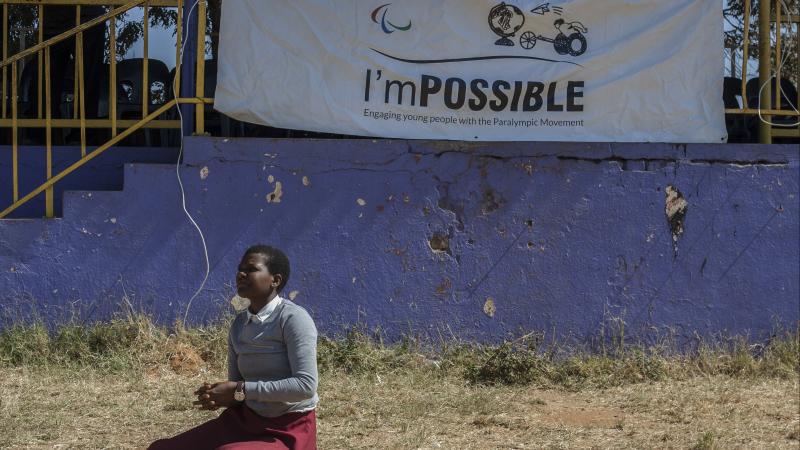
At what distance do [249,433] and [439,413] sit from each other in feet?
7.03

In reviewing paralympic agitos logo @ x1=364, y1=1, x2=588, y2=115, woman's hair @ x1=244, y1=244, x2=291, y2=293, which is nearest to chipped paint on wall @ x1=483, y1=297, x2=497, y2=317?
paralympic agitos logo @ x1=364, y1=1, x2=588, y2=115

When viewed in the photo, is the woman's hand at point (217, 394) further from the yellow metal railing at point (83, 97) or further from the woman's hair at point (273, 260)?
the yellow metal railing at point (83, 97)

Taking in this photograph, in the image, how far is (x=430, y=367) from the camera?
6.45m

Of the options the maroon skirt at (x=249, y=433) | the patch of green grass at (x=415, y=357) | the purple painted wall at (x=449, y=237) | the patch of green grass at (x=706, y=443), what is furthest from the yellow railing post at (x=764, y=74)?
the maroon skirt at (x=249, y=433)

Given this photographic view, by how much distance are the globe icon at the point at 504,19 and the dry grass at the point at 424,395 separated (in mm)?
2130

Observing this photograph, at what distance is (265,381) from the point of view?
3566mm

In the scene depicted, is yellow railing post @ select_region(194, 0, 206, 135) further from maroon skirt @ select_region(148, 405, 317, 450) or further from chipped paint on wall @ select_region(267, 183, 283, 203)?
maroon skirt @ select_region(148, 405, 317, 450)

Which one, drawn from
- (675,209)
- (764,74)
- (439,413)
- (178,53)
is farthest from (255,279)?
(764,74)

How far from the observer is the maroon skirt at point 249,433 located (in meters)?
3.54

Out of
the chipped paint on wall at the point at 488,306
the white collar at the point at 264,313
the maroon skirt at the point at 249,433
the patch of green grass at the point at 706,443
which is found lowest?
the patch of green grass at the point at 706,443

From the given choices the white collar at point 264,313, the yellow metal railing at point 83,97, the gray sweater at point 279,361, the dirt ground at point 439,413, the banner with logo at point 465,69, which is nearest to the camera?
the gray sweater at point 279,361

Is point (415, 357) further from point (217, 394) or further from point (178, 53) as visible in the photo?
point (217, 394)

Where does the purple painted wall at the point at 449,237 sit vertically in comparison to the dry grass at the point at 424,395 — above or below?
above

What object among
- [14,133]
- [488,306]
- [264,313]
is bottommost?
[488,306]
